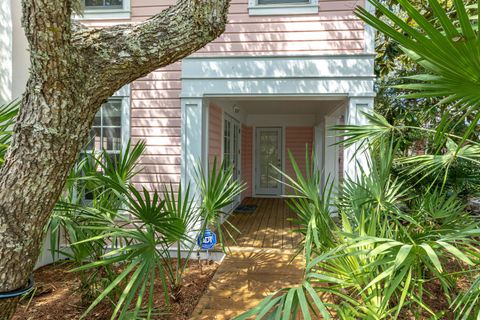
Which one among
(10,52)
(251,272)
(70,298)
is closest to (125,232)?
(70,298)

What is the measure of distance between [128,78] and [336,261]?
69.9 inches

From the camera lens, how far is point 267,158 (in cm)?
991

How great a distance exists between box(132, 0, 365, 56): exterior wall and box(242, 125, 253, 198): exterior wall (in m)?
4.45

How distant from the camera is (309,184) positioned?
2.65 m

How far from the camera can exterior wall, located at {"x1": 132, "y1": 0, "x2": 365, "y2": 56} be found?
15.4 ft

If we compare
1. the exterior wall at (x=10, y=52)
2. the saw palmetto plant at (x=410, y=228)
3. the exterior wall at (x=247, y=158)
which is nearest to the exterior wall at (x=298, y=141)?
the exterior wall at (x=247, y=158)

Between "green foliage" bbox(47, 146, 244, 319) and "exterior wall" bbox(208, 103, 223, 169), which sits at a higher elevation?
"exterior wall" bbox(208, 103, 223, 169)

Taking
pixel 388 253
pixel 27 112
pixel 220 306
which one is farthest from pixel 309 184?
pixel 27 112

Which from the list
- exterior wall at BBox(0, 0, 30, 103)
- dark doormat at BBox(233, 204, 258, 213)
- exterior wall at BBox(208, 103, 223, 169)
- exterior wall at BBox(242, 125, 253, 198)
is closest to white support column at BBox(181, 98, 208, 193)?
exterior wall at BBox(208, 103, 223, 169)

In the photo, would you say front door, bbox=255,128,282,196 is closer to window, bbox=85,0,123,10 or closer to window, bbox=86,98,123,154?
window, bbox=86,98,123,154

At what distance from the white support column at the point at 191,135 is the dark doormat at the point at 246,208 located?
293 cm

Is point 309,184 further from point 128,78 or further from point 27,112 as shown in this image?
point 27,112

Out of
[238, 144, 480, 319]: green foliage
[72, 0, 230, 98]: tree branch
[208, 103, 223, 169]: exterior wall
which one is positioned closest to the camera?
[238, 144, 480, 319]: green foliage

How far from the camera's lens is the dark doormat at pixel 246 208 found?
7.66 metres
